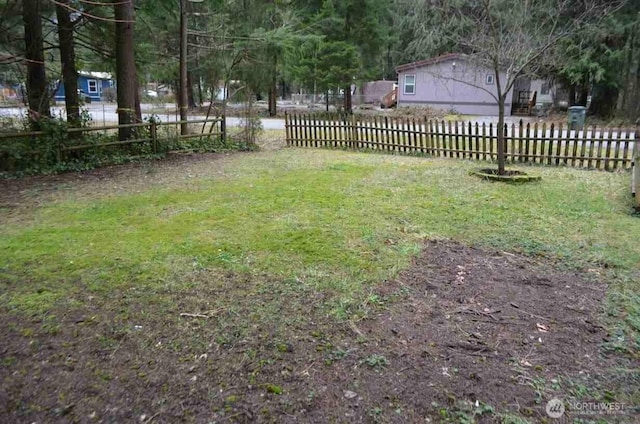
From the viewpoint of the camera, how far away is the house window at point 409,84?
29420 millimetres

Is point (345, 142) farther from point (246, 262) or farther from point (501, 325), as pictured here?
point (501, 325)

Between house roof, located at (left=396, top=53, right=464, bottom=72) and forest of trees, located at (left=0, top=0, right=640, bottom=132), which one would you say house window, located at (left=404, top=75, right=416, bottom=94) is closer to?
house roof, located at (left=396, top=53, right=464, bottom=72)

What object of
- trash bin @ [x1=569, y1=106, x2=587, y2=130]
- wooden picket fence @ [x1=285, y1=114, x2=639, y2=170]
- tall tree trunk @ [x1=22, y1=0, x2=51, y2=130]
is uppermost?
tall tree trunk @ [x1=22, y1=0, x2=51, y2=130]

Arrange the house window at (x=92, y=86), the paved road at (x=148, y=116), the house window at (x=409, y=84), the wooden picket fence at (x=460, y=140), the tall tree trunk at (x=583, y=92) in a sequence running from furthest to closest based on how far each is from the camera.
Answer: the house window at (x=92, y=86) → the house window at (x=409, y=84) → the tall tree trunk at (x=583, y=92) → the paved road at (x=148, y=116) → the wooden picket fence at (x=460, y=140)

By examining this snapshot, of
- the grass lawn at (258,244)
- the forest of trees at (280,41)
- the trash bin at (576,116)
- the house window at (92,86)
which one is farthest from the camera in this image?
the house window at (92,86)

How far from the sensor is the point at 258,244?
15.8 ft

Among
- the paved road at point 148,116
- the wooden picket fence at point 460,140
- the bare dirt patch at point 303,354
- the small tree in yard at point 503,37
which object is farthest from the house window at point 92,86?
the bare dirt patch at point 303,354

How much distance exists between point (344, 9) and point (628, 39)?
43.0ft

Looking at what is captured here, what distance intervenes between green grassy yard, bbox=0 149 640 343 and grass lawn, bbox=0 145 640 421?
21 mm

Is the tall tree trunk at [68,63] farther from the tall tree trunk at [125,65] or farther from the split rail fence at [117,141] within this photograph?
the tall tree trunk at [125,65]

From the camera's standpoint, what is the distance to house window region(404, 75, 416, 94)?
29420mm

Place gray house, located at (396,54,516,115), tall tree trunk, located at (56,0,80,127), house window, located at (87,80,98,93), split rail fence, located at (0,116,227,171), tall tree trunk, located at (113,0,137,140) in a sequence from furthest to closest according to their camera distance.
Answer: house window, located at (87,80,98,93)
gray house, located at (396,54,516,115)
tall tree trunk, located at (56,0,80,127)
tall tree trunk, located at (113,0,137,140)
split rail fence, located at (0,116,227,171)

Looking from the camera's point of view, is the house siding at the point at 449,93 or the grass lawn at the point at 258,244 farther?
the house siding at the point at 449,93

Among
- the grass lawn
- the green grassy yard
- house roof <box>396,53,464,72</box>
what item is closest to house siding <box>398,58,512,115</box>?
house roof <box>396,53,464,72</box>
